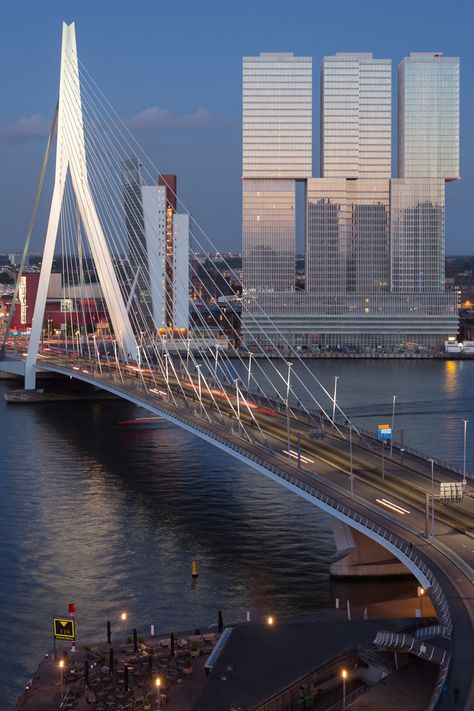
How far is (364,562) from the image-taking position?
16594 mm

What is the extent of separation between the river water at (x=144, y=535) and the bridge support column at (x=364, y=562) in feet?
0.95

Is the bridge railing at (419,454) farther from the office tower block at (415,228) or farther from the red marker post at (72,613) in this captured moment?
the office tower block at (415,228)

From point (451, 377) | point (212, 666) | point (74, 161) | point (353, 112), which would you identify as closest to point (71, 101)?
point (74, 161)

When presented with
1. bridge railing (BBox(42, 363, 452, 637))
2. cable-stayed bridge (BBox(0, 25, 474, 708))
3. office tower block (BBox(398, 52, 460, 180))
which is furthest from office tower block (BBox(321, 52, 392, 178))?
bridge railing (BBox(42, 363, 452, 637))

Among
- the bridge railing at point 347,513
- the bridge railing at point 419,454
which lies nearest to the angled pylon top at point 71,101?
the bridge railing at point 347,513

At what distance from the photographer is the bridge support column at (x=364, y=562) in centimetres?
1648

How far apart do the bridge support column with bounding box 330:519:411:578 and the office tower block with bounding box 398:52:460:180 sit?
5587cm

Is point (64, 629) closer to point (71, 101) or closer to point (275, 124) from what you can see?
point (71, 101)

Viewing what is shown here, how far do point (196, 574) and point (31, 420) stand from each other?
1885 centimetres

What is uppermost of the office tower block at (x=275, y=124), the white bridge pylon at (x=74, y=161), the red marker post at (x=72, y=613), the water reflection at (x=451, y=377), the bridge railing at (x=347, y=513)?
the office tower block at (x=275, y=124)

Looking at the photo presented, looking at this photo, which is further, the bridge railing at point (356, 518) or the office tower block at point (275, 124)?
the office tower block at point (275, 124)

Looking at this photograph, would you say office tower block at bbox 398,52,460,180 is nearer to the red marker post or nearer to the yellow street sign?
the red marker post

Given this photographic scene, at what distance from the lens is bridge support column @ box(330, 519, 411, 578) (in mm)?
16484

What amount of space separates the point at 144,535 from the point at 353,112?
53608 mm
